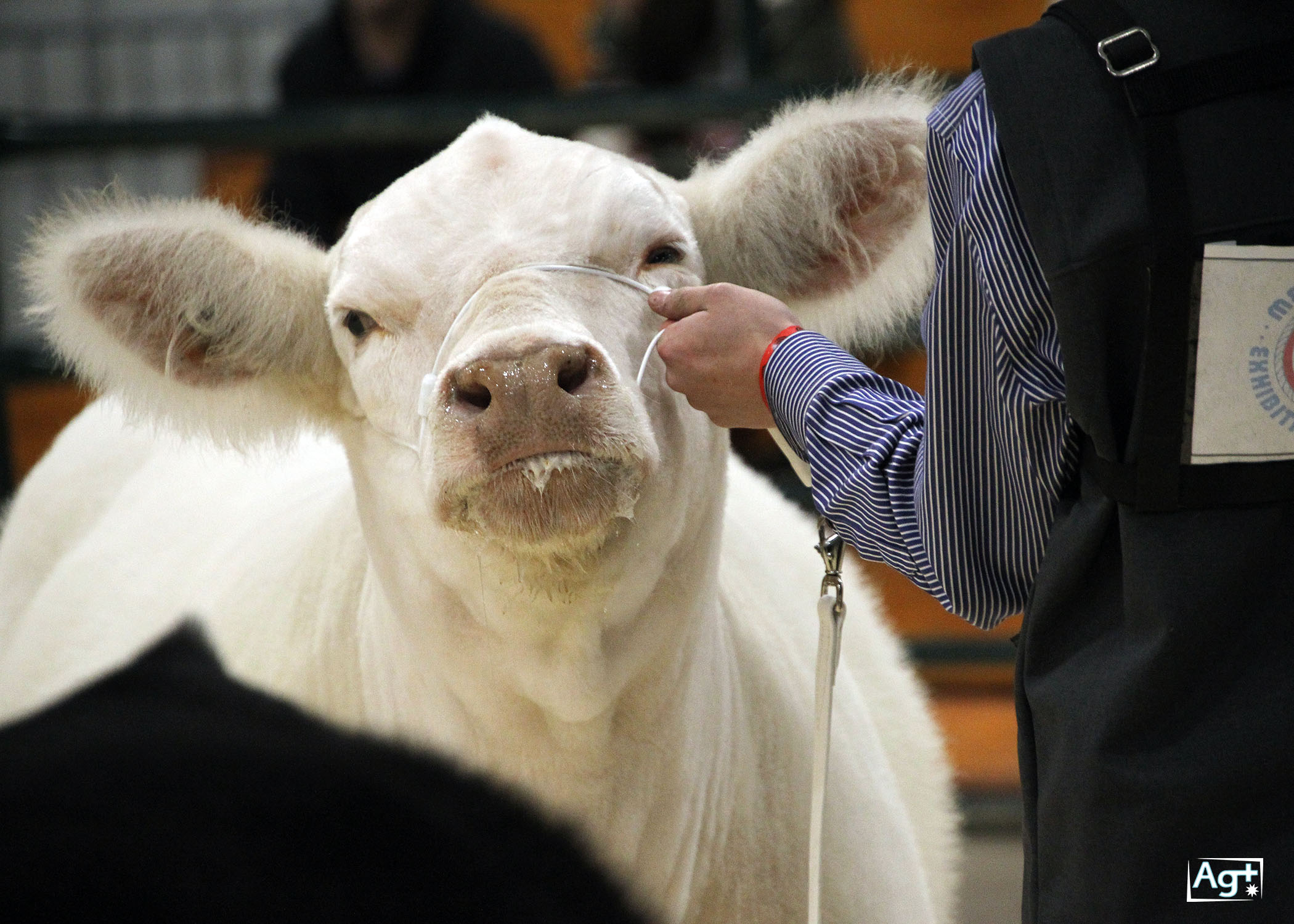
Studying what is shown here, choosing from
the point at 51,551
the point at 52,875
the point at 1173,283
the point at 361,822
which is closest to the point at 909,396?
the point at 1173,283

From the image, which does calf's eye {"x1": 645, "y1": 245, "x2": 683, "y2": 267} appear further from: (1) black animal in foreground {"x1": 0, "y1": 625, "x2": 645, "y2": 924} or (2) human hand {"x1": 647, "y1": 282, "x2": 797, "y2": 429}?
(1) black animal in foreground {"x1": 0, "y1": 625, "x2": 645, "y2": 924}

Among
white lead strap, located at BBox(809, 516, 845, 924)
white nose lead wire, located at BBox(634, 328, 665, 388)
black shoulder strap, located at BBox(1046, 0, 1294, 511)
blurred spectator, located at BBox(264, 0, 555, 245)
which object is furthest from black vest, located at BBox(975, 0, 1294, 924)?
blurred spectator, located at BBox(264, 0, 555, 245)

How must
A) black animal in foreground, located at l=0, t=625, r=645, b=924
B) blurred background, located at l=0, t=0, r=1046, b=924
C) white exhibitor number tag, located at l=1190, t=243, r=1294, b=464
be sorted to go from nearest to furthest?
1. black animal in foreground, located at l=0, t=625, r=645, b=924
2. white exhibitor number tag, located at l=1190, t=243, r=1294, b=464
3. blurred background, located at l=0, t=0, r=1046, b=924

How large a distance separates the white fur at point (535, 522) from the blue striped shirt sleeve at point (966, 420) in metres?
0.23

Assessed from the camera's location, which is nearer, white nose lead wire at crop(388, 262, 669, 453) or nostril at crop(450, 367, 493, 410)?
nostril at crop(450, 367, 493, 410)

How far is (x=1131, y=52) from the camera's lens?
3.54 ft

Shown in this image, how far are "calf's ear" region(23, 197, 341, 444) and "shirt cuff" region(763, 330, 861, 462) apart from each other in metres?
0.68

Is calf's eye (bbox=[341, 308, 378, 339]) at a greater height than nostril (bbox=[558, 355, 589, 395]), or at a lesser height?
greater

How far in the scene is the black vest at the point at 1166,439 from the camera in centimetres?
105

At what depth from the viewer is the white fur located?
1564mm

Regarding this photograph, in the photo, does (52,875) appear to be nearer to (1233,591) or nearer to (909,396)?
(1233,591)

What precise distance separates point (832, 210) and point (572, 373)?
530 millimetres

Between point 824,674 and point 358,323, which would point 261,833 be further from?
point 358,323

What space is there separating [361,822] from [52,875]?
119 millimetres
